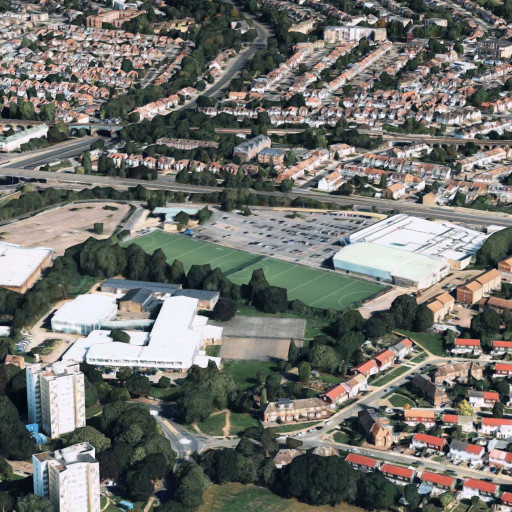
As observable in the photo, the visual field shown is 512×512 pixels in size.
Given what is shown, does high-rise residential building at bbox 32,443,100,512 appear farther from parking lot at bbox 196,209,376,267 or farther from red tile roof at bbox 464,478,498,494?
parking lot at bbox 196,209,376,267

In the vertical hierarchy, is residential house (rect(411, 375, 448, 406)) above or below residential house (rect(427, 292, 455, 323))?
below

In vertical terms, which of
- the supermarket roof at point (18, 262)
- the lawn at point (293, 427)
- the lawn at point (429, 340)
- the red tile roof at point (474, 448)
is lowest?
the lawn at point (293, 427)

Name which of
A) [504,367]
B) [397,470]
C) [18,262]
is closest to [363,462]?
[397,470]

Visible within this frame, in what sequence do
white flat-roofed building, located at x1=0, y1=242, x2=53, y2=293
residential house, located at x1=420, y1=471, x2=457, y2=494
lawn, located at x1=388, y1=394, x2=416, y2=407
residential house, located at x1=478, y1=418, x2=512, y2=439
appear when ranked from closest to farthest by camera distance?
residential house, located at x1=420, y1=471, x2=457, y2=494 < residential house, located at x1=478, y1=418, x2=512, y2=439 < lawn, located at x1=388, y1=394, x2=416, y2=407 < white flat-roofed building, located at x1=0, y1=242, x2=53, y2=293

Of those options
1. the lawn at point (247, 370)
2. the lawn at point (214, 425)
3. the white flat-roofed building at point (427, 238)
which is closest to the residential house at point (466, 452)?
the lawn at point (214, 425)

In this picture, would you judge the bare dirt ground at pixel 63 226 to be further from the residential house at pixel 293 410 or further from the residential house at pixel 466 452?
the residential house at pixel 466 452

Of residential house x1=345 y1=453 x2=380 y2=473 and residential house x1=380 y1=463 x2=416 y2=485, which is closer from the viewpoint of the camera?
residential house x1=380 y1=463 x2=416 y2=485

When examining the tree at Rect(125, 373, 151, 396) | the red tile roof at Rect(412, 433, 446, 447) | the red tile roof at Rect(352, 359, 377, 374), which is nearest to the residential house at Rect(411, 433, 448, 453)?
the red tile roof at Rect(412, 433, 446, 447)
